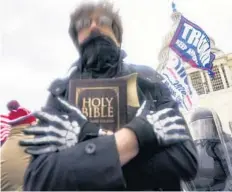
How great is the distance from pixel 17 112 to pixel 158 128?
7.49 feet

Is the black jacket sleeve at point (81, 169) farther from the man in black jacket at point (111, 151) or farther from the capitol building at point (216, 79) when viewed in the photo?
the capitol building at point (216, 79)

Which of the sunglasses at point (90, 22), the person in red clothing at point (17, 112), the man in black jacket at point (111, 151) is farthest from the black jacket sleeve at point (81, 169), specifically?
the person in red clothing at point (17, 112)

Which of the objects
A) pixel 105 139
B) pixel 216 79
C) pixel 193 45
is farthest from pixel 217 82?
pixel 105 139

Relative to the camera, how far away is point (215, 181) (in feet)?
12.5

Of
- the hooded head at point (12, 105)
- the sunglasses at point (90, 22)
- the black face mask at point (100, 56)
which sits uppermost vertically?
the sunglasses at point (90, 22)

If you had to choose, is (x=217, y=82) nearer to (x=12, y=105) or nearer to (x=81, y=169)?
(x=12, y=105)

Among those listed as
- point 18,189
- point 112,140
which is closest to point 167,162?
point 112,140

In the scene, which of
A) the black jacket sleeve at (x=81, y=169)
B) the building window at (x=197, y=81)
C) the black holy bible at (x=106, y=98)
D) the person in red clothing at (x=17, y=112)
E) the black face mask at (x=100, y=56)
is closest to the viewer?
the black jacket sleeve at (x=81, y=169)

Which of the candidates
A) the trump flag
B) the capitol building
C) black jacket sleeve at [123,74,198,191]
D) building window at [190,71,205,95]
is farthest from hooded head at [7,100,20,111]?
building window at [190,71,205,95]

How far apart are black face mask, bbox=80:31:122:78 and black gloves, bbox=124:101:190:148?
0.32 m

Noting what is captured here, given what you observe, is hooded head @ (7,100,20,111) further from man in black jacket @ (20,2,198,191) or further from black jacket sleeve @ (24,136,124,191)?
black jacket sleeve @ (24,136,124,191)

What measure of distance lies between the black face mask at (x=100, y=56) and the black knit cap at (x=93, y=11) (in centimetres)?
13

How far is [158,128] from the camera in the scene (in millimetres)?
1057

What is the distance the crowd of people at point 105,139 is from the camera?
0.98 meters
